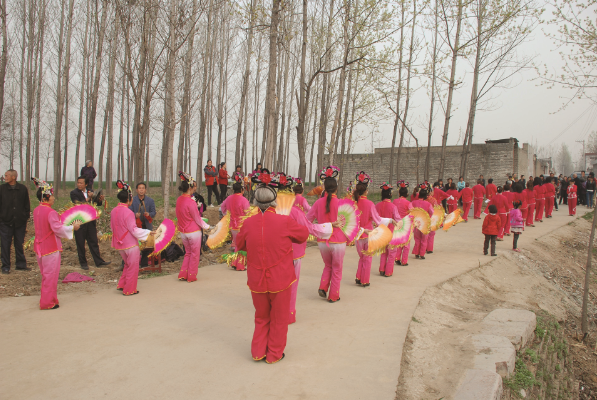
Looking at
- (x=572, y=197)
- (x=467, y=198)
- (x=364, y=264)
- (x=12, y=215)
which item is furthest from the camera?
(x=572, y=197)

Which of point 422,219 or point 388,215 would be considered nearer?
point 388,215

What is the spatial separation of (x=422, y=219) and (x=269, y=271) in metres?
6.53

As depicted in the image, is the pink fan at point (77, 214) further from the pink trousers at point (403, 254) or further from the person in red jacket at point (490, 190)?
the person in red jacket at point (490, 190)

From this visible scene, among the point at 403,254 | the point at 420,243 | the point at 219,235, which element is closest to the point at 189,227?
the point at 219,235

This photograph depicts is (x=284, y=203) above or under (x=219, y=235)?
above

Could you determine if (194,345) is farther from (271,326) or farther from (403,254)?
(403,254)

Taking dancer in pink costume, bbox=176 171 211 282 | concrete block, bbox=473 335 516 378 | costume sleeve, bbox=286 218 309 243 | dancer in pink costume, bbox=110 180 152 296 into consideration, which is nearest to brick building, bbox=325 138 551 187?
dancer in pink costume, bbox=176 171 211 282

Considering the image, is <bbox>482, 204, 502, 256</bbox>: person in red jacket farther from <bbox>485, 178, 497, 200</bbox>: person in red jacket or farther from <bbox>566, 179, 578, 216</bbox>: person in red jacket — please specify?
<bbox>566, 179, 578, 216</bbox>: person in red jacket

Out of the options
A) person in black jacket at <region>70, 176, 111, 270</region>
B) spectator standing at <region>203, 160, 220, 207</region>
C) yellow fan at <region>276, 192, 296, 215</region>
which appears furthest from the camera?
spectator standing at <region>203, 160, 220, 207</region>

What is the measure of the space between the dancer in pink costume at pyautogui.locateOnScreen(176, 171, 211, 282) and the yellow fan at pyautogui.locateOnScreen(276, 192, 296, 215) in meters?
3.04

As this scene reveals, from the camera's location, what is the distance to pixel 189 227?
7.75m

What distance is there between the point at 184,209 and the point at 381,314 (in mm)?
4031

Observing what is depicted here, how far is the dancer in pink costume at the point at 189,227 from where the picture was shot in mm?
7652

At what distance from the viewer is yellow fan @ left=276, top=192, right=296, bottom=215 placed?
5031 mm
